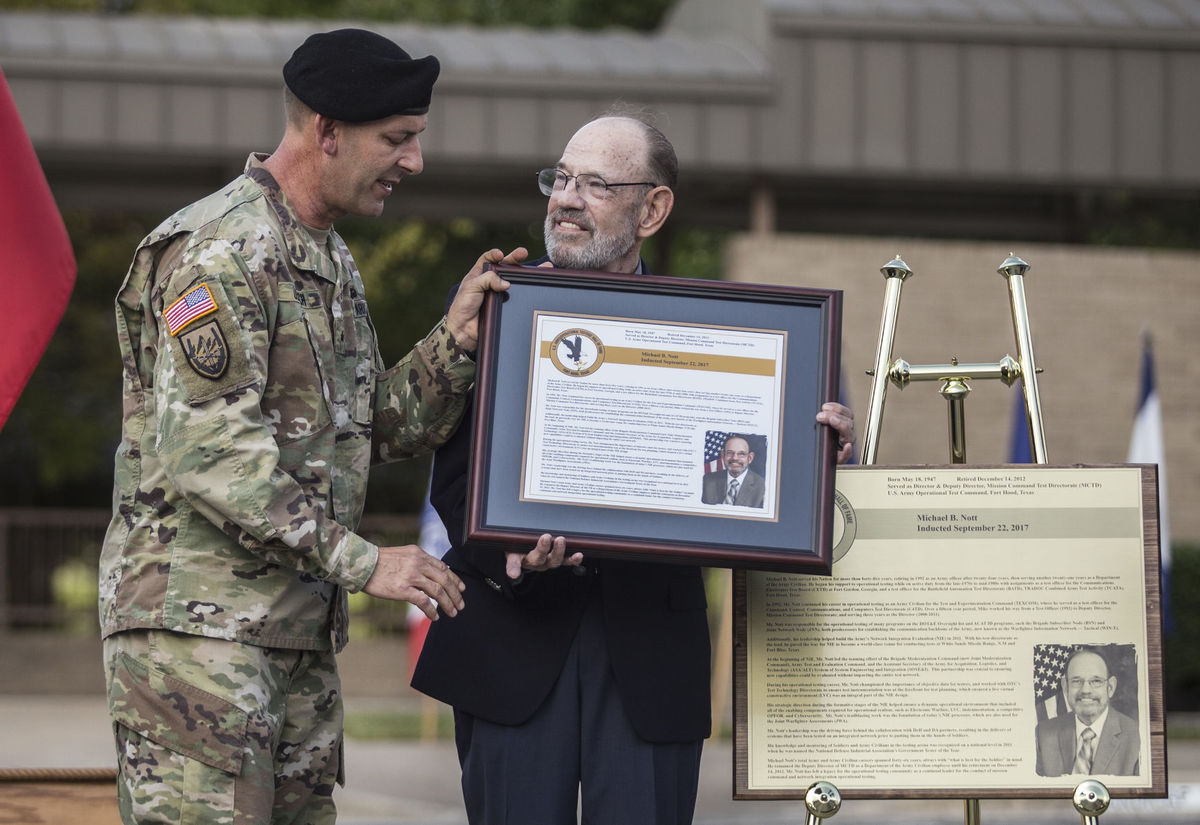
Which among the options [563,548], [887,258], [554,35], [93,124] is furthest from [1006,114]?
[563,548]

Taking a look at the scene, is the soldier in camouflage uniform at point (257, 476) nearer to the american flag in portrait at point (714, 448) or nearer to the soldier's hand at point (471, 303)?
the soldier's hand at point (471, 303)

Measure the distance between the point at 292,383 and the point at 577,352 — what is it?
0.57 metres

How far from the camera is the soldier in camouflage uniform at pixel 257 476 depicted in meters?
2.71

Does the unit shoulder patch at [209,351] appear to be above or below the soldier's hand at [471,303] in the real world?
below

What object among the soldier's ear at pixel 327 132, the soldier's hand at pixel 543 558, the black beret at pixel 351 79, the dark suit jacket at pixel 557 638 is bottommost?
the dark suit jacket at pixel 557 638

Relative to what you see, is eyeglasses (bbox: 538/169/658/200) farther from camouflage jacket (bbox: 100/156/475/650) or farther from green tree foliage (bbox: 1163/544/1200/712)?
green tree foliage (bbox: 1163/544/1200/712)

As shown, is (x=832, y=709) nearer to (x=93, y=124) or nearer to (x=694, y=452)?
(x=694, y=452)

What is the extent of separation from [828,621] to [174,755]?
1.48m

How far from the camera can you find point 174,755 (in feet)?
8.97

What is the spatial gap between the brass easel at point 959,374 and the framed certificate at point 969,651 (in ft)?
0.71

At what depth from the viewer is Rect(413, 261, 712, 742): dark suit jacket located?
3068mm

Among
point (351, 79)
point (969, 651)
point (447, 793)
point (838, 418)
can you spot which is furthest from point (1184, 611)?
point (351, 79)

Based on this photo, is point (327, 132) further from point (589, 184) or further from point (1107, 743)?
point (1107, 743)

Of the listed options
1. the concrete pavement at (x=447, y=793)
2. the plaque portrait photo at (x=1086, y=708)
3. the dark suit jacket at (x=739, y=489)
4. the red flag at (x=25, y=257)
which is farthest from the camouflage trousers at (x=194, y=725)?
the concrete pavement at (x=447, y=793)
